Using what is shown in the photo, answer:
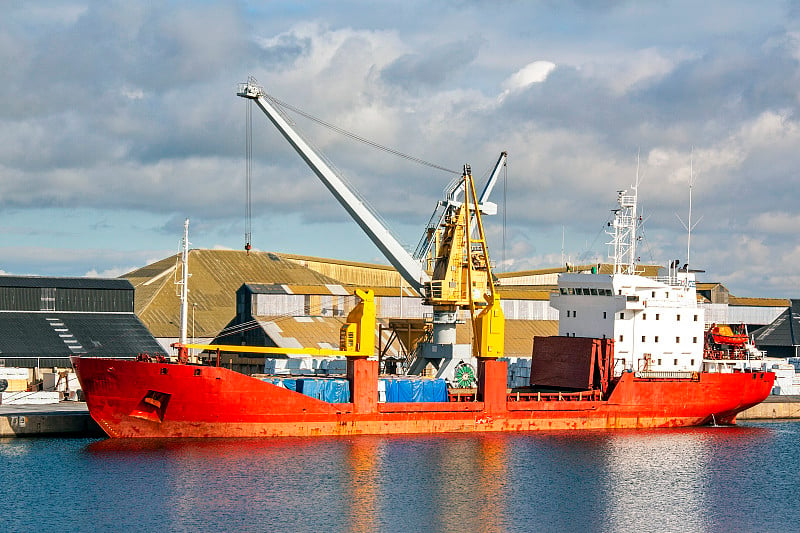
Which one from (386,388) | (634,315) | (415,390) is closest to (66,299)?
(386,388)

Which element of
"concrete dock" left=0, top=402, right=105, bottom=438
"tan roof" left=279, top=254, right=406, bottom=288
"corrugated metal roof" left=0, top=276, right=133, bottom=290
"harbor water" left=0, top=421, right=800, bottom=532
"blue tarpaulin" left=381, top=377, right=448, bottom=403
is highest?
"tan roof" left=279, top=254, right=406, bottom=288

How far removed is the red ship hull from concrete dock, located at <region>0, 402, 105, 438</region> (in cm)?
248

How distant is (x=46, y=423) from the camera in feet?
150

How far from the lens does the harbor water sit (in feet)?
109

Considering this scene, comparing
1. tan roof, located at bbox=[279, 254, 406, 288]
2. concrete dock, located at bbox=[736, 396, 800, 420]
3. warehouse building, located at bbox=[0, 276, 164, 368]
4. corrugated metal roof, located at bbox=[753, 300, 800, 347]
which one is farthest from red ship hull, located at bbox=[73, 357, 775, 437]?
tan roof, located at bbox=[279, 254, 406, 288]

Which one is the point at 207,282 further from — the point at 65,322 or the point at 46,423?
the point at 46,423

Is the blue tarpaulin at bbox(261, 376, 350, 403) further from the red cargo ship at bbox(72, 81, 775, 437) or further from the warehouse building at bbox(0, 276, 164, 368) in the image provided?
the warehouse building at bbox(0, 276, 164, 368)

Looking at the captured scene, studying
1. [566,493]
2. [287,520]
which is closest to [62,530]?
[287,520]

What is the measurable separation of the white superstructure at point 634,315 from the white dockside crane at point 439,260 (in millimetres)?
4882

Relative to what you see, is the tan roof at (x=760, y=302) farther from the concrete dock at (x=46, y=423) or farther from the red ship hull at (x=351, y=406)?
the concrete dock at (x=46, y=423)

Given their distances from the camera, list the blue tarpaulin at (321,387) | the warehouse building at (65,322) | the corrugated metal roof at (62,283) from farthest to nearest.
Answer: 1. the corrugated metal roof at (62,283)
2. the warehouse building at (65,322)
3. the blue tarpaulin at (321,387)

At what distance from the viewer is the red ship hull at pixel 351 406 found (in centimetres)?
4375

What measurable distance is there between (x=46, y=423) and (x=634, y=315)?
27285 mm

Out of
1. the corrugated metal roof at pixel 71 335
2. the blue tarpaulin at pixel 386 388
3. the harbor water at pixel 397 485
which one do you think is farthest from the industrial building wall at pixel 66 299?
the harbor water at pixel 397 485
